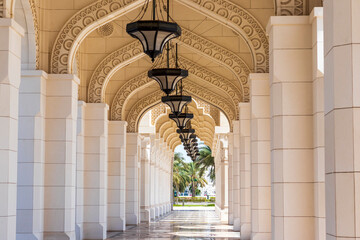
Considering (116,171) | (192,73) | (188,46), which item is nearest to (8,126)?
(188,46)

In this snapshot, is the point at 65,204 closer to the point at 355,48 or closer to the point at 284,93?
the point at 284,93

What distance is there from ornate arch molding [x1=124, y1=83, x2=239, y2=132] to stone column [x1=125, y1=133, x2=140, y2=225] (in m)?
0.61

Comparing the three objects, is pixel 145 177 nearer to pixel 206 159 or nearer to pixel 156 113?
pixel 156 113

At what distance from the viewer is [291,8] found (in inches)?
309

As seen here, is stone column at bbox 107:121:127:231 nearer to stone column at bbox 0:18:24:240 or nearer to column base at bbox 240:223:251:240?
column base at bbox 240:223:251:240

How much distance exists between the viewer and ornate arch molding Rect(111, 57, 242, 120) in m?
15.7

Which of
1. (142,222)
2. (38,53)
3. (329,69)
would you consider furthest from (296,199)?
(142,222)

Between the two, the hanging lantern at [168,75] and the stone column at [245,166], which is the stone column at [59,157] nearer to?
the hanging lantern at [168,75]

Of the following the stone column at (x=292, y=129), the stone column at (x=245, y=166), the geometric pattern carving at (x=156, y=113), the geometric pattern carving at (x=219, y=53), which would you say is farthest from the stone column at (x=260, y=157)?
the geometric pattern carving at (x=156, y=113)

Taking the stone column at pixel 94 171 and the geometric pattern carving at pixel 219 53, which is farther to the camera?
the stone column at pixel 94 171

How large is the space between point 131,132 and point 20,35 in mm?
10324

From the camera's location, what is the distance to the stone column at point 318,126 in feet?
23.5

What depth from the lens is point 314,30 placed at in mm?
7473

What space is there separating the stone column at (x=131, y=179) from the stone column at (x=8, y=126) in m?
10.8
